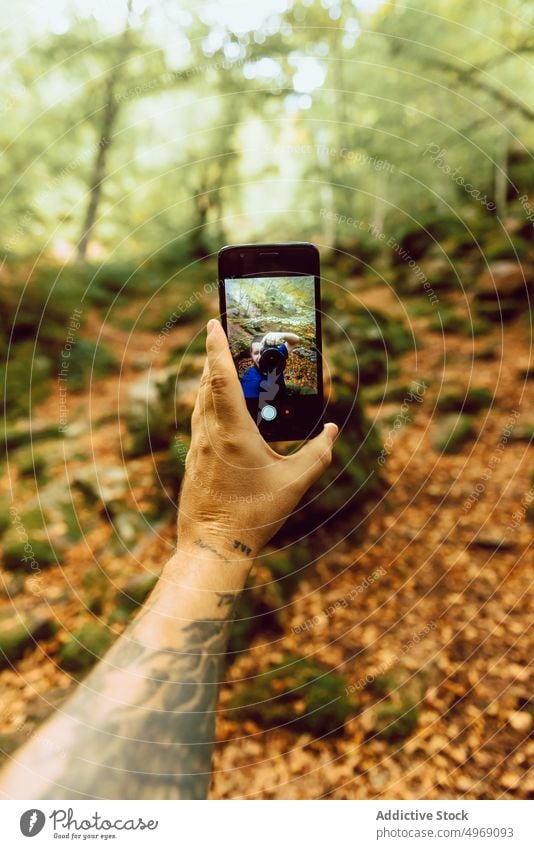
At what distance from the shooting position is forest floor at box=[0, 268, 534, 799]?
116 inches

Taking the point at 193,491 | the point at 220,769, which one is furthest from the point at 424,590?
the point at 193,491

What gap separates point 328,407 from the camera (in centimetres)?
458

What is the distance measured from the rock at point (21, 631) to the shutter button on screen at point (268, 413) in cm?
301

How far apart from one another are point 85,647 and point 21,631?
1.95 ft

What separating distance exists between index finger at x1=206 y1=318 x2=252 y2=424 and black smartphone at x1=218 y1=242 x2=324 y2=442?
0.72ft

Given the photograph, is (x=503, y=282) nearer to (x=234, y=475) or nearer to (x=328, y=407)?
(x=328, y=407)

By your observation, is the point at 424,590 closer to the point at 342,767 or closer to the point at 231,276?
the point at 342,767

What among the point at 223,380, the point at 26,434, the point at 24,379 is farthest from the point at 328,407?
the point at 24,379

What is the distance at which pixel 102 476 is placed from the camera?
18.2 ft

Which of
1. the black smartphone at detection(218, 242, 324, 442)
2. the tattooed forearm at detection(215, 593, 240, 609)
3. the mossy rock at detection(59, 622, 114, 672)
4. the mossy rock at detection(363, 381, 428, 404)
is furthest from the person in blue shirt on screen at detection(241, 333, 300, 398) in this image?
the mossy rock at detection(363, 381, 428, 404)

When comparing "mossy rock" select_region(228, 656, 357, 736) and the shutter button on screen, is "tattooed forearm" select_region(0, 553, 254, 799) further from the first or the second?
"mossy rock" select_region(228, 656, 357, 736)

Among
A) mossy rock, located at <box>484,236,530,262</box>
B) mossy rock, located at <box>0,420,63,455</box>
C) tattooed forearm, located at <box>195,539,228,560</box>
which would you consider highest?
mossy rock, located at <box>484,236,530,262</box>

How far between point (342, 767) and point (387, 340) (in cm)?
599

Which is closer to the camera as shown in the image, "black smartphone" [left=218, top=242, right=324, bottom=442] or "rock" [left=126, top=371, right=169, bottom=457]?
"black smartphone" [left=218, top=242, right=324, bottom=442]
